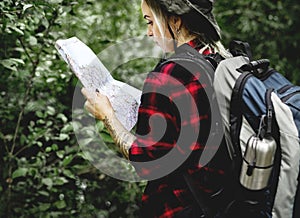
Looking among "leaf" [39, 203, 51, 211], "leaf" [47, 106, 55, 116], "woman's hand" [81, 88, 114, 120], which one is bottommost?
"leaf" [39, 203, 51, 211]

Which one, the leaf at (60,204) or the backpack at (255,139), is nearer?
the backpack at (255,139)

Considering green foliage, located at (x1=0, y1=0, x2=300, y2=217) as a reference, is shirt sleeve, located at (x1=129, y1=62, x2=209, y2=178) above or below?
above

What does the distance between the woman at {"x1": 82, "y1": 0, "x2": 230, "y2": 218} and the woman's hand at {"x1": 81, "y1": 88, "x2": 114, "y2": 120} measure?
3.0 inches

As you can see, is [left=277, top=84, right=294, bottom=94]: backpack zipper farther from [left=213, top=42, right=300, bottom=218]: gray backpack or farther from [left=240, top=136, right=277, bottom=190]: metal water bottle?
[left=240, top=136, right=277, bottom=190]: metal water bottle

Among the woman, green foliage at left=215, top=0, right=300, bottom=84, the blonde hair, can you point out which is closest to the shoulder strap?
the woman

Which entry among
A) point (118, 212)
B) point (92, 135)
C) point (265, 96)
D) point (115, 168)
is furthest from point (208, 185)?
point (118, 212)

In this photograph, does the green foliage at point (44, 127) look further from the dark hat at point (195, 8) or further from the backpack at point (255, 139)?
the backpack at point (255, 139)

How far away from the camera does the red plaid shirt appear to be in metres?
1.74

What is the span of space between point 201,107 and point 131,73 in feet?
7.53

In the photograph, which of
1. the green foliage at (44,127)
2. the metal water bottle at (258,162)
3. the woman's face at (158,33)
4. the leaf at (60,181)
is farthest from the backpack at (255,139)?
the leaf at (60,181)

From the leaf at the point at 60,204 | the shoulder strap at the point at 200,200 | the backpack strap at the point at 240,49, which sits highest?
the backpack strap at the point at 240,49

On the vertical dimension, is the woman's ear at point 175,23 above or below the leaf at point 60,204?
above

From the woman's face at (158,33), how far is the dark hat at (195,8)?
0.22 feet

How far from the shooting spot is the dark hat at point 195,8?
6.00 ft
